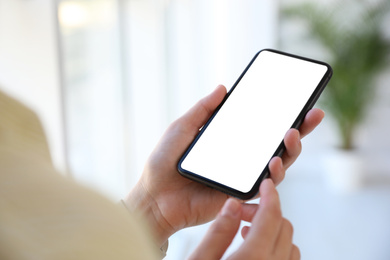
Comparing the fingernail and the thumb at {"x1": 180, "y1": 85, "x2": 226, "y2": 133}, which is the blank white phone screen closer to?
the thumb at {"x1": 180, "y1": 85, "x2": 226, "y2": 133}

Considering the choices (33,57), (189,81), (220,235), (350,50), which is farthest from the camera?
(350,50)

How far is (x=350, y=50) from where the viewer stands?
267 cm

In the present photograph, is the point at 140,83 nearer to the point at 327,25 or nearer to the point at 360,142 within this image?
the point at 327,25

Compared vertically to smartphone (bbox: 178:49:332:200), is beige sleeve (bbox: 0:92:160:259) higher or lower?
higher

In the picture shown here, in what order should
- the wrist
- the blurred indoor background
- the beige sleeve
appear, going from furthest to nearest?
the blurred indoor background
the wrist
the beige sleeve

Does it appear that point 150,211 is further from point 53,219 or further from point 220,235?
point 53,219

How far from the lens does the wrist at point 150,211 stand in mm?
757

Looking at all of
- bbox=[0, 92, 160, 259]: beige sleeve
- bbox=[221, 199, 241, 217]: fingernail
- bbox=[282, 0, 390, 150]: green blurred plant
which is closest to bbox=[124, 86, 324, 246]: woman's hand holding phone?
bbox=[221, 199, 241, 217]: fingernail

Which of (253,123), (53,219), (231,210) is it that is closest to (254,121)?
(253,123)

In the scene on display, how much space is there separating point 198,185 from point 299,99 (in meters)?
0.26

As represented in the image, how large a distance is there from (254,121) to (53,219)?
2.33 feet

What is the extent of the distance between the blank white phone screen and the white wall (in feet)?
1.14

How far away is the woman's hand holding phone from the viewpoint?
0.78 m

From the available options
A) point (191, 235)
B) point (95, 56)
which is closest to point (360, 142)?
point (191, 235)
